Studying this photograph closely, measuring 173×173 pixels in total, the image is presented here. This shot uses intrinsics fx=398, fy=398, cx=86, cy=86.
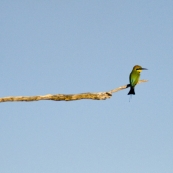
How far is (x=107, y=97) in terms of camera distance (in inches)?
384

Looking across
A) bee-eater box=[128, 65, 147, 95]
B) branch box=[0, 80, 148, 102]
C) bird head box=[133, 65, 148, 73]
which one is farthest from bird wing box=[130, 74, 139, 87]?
branch box=[0, 80, 148, 102]

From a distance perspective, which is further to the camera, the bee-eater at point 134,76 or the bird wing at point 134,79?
the bird wing at point 134,79

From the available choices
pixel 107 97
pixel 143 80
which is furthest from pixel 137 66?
pixel 107 97

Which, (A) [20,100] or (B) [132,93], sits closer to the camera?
(A) [20,100]

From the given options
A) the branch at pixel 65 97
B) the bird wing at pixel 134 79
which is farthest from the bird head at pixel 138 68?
the branch at pixel 65 97

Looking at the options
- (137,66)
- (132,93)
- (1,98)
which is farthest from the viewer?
(137,66)

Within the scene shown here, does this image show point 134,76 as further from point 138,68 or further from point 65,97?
point 65,97

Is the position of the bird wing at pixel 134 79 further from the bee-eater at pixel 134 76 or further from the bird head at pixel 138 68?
the bird head at pixel 138 68

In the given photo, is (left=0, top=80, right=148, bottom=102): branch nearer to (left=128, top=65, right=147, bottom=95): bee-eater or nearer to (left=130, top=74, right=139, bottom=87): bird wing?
(left=128, top=65, right=147, bottom=95): bee-eater

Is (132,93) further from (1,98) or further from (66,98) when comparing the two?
(1,98)

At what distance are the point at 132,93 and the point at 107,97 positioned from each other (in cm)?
317

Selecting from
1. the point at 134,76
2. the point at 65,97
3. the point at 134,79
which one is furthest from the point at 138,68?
the point at 65,97

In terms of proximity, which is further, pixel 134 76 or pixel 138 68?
pixel 138 68

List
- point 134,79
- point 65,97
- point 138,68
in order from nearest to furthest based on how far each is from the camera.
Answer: point 65,97
point 134,79
point 138,68
